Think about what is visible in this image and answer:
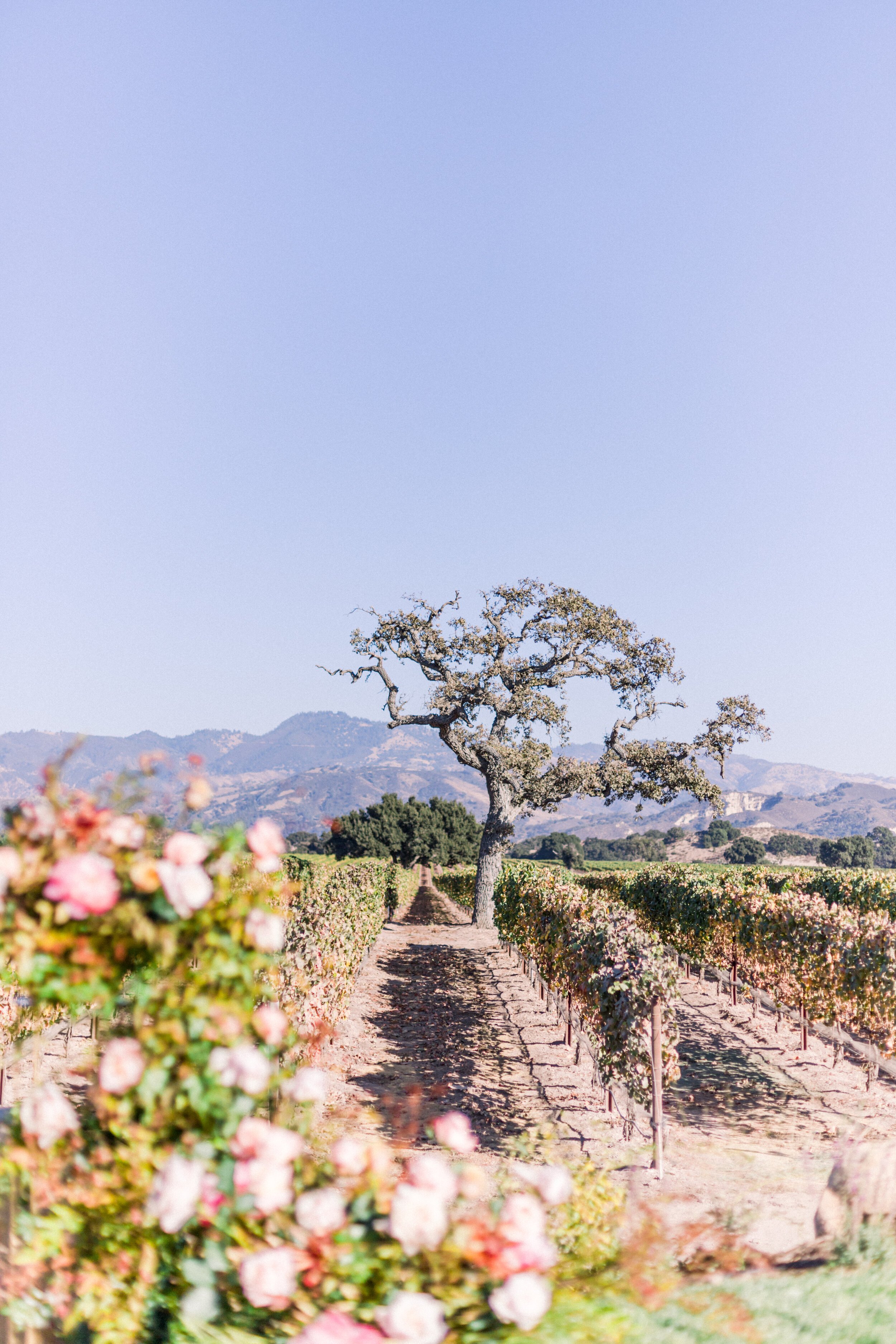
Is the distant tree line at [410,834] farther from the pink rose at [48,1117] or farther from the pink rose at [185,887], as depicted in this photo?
the pink rose at [185,887]

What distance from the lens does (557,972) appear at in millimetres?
12188

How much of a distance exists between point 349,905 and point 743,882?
31.7 ft

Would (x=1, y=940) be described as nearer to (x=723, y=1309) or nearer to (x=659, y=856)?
(x=723, y=1309)

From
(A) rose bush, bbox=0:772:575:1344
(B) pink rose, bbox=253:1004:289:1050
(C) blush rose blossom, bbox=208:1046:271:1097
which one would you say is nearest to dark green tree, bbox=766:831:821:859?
(A) rose bush, bbox=0:772:575:1344

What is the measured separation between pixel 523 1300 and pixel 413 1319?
310 millimetres

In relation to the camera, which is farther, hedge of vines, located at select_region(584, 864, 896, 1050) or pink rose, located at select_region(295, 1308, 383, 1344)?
hedge of vines, located at select_region(584, 864, 896, 1050)

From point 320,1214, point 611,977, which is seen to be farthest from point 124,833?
point 611,977

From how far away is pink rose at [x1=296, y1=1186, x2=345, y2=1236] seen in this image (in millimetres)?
2256

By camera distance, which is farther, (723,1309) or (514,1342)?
(723,1309)

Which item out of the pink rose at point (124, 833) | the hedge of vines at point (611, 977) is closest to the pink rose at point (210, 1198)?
the pink rose at point (124, 833)

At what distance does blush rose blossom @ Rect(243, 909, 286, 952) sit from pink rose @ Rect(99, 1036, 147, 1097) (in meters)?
0.47

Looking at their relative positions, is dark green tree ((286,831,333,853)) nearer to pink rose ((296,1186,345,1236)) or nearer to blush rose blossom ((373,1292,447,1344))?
pink rose ((296,1186,345,1236))

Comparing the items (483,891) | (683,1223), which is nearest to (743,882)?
(483,891)

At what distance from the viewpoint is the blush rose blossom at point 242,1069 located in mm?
2340
